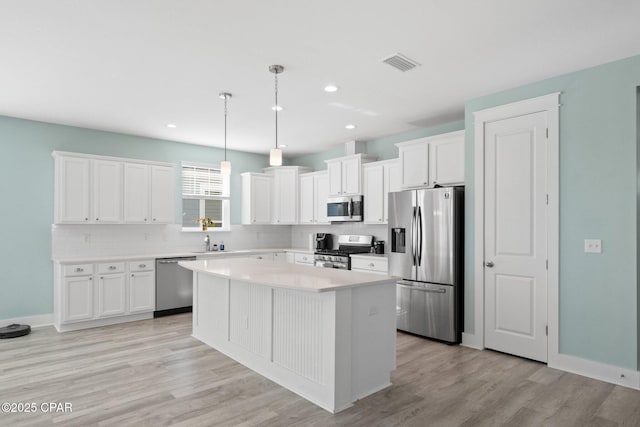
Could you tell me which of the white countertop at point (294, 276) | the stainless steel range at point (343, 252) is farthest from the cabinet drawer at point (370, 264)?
the white countertop at point (294, 276)

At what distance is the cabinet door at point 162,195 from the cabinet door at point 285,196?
2046mm

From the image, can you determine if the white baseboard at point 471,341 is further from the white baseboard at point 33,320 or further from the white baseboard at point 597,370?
the white baseboard at point 33,320

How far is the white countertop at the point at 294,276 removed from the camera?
277 centimetres

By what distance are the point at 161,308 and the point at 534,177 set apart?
5.17 metres

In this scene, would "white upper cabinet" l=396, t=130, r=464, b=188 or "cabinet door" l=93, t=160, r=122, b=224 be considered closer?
"white upper cabinet" l=396, t=130, r=464, b=188

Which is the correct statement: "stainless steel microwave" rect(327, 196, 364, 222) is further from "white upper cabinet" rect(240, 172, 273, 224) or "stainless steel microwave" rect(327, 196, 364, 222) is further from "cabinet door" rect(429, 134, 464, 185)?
"cabinet door" rect(429, 134, 464, 185)

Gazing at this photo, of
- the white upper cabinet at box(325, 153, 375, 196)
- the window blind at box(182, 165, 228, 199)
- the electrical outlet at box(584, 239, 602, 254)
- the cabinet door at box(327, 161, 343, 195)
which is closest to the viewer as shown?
the electrical outlet at box(584, 239, 602, 254)

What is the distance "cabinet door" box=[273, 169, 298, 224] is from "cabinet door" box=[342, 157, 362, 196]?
1.33 metres

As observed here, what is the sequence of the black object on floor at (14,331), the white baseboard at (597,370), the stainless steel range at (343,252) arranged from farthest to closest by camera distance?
the stainless steel range at (343,252)
the black object on floor at (14,331)
the white baseboard at (597,370)

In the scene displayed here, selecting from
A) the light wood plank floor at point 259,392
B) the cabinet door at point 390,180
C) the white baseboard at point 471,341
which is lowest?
the light wood plank floor at point 259,392

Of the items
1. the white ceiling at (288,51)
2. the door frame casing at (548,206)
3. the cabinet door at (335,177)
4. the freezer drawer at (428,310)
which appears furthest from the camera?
the cabinet door at (335,177)

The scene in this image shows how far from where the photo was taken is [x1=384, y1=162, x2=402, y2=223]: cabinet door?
557 centimetres

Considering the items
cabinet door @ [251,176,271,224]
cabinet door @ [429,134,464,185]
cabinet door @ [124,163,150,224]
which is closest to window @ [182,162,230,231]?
cabinet door @ [251,176,271,224]

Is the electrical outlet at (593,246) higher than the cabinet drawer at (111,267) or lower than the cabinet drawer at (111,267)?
higher
